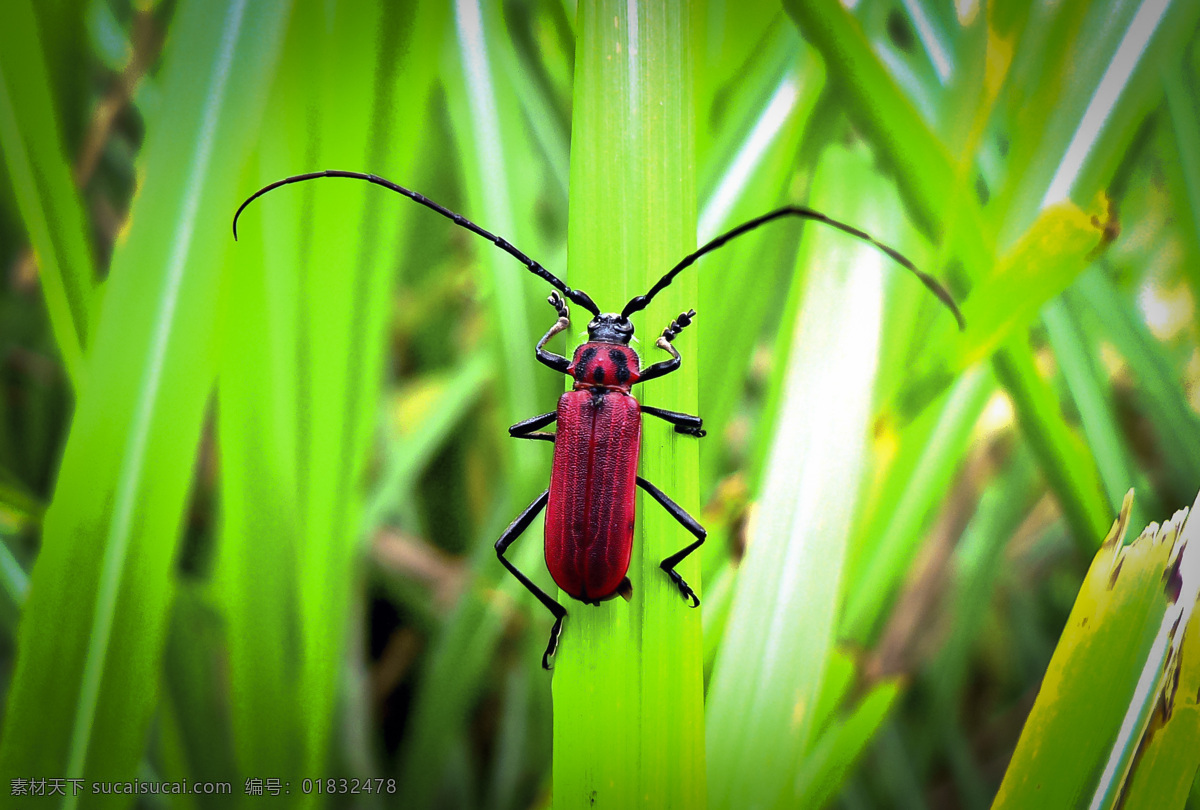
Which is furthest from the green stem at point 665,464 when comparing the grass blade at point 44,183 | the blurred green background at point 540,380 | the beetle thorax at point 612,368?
the grass blade at point 44,183

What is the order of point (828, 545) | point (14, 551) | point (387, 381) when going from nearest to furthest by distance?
point (828, 545)
point (14, 551)
point (387, 381)

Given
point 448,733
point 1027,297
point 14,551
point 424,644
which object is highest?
point 1027,297

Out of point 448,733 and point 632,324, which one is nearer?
point 632,324

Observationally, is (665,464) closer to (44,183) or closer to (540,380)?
(540,380)

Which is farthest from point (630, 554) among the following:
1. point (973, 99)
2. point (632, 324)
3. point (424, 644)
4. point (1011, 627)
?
point (973, 99)

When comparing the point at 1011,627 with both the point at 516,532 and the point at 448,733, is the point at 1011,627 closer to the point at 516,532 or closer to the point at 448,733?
the point at 516,532

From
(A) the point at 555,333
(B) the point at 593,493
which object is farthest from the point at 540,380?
(B) the point at 593,493

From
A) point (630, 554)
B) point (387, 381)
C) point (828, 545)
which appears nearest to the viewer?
point (630, 554)

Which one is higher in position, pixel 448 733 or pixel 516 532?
pixel 516 532
